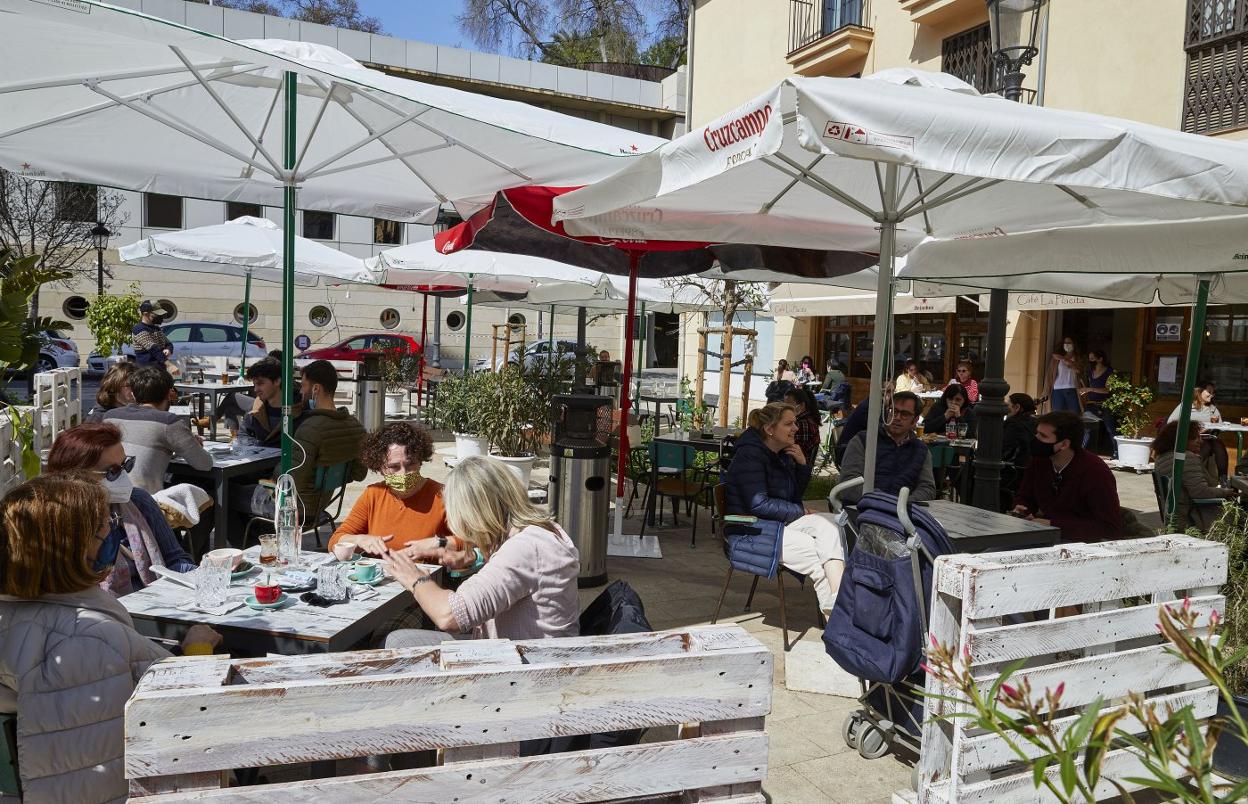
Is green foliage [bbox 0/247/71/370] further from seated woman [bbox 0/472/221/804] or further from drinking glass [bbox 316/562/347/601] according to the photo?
drinking glass [bbox 316/562/347/601]

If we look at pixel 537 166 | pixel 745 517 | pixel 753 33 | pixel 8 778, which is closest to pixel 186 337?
pixel 753 33

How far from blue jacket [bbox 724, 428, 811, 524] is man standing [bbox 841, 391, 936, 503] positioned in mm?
434

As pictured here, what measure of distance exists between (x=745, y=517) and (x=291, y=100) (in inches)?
134

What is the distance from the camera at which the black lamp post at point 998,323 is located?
590 cm

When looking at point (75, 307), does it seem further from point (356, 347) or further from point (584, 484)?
point (584, 484)

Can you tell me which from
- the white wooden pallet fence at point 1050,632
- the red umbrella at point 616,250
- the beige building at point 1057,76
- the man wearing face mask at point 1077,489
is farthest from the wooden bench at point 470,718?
the beige building at point 1057,76

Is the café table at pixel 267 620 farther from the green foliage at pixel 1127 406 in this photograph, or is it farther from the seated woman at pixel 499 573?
the green foliage at pixel 1127 406

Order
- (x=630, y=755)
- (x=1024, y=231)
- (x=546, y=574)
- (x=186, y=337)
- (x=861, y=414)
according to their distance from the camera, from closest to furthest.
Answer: (x=630, y=755)
(x=546, y=574)
(x=1024, y=231)
(x=861, y=414)
(x=186, y=337)

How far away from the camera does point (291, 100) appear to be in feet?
16.4

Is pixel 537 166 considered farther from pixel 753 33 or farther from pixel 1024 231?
pixel 753 33

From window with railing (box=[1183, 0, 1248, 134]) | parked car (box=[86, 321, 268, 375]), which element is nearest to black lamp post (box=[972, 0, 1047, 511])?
window with railing (box=[1183, 0, 1248, 134])

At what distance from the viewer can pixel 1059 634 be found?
3.02 m

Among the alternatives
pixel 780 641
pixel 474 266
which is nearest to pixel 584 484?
pixel 780 641

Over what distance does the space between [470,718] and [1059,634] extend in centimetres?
208
